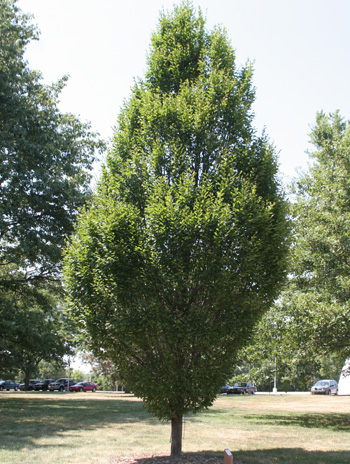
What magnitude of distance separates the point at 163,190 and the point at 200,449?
283 inches

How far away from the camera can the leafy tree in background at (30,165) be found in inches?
692

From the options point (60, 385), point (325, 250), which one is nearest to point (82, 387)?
point (60, 385)

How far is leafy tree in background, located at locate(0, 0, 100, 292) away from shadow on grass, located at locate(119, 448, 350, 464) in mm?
10596

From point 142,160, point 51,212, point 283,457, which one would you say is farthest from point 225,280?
point 51,212

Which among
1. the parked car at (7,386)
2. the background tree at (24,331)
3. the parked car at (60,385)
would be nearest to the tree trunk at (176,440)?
the background tree at (24,331)

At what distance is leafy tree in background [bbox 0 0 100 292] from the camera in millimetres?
17578

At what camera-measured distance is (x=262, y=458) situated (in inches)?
392

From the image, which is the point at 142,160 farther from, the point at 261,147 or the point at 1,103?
the point at 1,103

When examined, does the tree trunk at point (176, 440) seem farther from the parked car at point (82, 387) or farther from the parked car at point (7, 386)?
the parked car at point (7, 386)

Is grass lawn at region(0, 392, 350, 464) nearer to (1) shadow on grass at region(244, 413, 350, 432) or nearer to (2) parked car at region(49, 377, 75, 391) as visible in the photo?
(1) shadow on grass at region(244, 413, 350, 432)

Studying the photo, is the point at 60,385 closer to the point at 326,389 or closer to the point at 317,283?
the point at 326,389

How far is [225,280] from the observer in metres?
9.12

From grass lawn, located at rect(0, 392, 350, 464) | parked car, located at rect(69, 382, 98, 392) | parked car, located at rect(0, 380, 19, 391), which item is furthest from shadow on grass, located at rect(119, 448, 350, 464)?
A: parked car, located at rect(0, 380, 19, 391)

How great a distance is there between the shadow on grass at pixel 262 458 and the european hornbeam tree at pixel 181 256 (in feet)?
2.05
